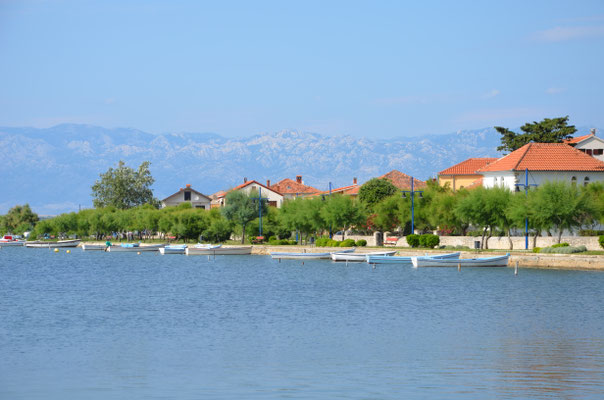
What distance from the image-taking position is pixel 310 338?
31.8 meters

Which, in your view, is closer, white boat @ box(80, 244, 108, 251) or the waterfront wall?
the waterfront wall

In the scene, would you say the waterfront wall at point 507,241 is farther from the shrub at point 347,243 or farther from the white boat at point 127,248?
the white boat at point 127,248

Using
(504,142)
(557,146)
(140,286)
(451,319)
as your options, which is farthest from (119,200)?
(451,319)

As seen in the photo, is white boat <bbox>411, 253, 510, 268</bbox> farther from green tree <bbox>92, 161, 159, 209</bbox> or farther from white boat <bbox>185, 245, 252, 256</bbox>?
green tree <bbox>92, 161, 159, 209</bbox>

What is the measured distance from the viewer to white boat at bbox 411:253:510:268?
64.7 meters

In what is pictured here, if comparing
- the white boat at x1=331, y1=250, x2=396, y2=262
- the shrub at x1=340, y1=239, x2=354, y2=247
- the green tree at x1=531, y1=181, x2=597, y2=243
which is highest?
the green tree at x1=531, y1=181, x2=597, y2=243

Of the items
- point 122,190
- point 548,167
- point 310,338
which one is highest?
point 122,190

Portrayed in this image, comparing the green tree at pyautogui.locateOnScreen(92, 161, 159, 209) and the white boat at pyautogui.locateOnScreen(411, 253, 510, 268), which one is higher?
the green tree at pyautogui.locateOnScreen(92, 161, 159, 209)

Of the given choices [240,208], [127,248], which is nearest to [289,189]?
[127,248]

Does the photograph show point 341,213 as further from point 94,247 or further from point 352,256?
point 94,247

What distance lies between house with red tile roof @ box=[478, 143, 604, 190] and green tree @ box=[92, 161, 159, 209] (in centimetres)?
9212

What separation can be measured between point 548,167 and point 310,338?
59124 mm

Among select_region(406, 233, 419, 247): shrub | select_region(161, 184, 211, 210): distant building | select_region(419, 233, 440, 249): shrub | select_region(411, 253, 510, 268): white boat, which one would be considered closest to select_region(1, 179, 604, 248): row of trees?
select_region(419, 233, 440, 249): shrub

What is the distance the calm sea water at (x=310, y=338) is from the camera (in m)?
23.2
